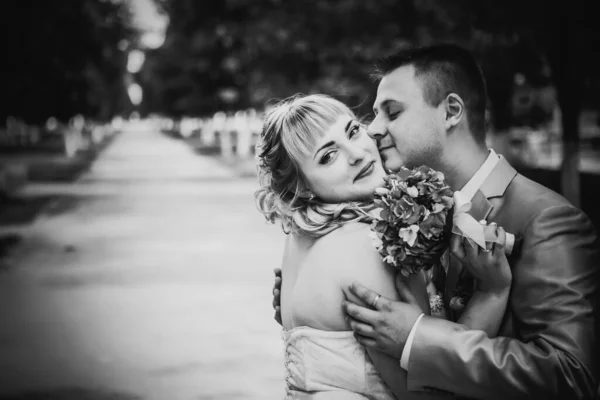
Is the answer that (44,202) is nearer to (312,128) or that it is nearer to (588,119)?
(312,128)

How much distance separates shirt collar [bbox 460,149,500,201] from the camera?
111 inches

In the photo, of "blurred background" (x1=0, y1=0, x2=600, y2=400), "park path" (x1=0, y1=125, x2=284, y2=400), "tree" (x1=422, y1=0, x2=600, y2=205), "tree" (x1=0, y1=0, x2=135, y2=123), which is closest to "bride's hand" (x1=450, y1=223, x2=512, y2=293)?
"blurred background" (x1=0, y1=0, x2=600, y2=400)

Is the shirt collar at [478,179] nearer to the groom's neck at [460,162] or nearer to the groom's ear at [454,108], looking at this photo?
the groom's neck at [460,162]

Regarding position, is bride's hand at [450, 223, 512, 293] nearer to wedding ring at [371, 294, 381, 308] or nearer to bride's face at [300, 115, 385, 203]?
wedding ring at [371, 294, 381, 308]

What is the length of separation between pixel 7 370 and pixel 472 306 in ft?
16.8

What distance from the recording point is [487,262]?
242 centimetres

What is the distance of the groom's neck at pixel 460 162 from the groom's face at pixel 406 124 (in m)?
0.04

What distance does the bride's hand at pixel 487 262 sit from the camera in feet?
7.94

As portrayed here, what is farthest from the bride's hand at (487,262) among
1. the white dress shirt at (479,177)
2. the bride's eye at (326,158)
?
the bride's eye at (326,158)

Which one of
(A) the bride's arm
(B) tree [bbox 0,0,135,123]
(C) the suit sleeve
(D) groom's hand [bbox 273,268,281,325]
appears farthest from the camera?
(B) tree [bbox 0,0,135,123]

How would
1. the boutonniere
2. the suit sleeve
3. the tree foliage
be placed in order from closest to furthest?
1. the suit sleeve
2. the boutonniere
3. the tree foliage

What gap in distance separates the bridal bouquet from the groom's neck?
0.39 m

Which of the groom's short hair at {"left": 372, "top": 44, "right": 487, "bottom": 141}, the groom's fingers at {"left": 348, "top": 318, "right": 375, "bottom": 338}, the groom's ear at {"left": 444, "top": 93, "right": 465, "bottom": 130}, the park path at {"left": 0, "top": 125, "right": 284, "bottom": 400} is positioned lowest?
the park path at {"left": 0, "top": 125, "right": 284, "bottom": 400}

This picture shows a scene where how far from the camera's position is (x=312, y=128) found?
9.38ft
